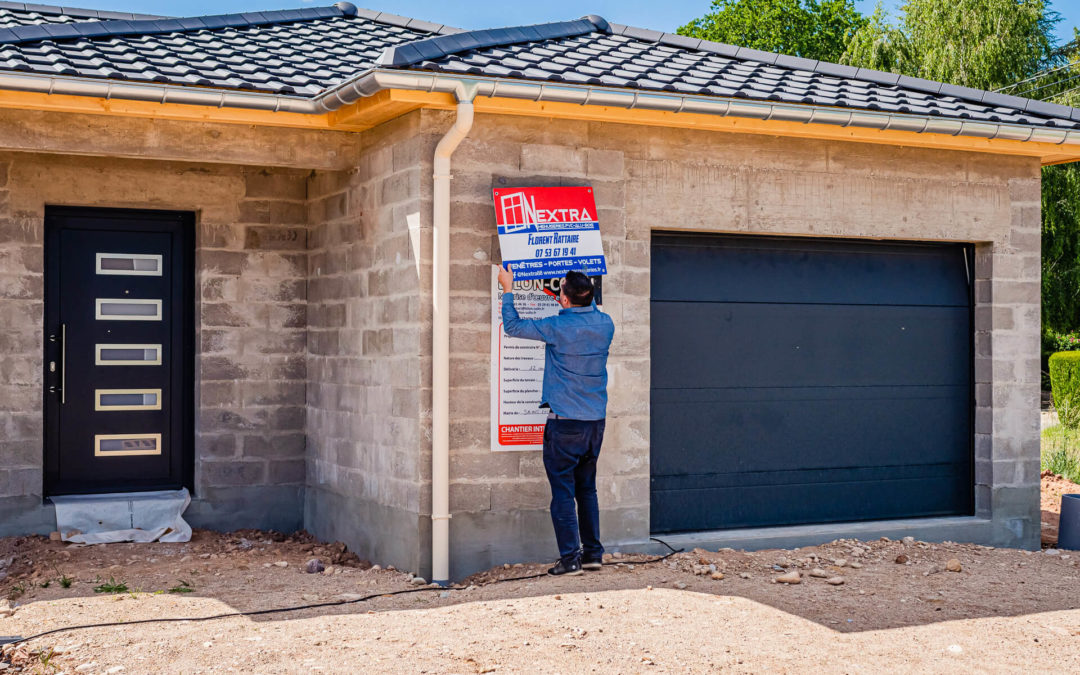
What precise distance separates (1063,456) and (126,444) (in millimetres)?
10254

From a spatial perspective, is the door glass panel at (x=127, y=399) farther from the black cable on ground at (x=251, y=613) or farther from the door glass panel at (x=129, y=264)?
the black cable on ground at (x=251, y=613)

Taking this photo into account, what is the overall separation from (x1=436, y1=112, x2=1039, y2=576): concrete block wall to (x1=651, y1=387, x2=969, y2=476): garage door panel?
1.05 feet

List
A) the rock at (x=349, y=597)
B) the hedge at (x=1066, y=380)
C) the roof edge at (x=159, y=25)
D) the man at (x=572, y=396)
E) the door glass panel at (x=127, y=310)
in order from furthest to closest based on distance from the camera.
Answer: the hedge at (x=1066, y=380) < the door glass panel at (x=127, y=310) < the roof edge at (x=159, y=25) < the man at (x=572, y=396) < the rock at (x=349, y=597)

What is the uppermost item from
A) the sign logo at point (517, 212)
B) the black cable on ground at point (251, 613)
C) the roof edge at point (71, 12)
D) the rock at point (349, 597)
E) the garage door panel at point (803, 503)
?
the roof edge at point (71, 12)

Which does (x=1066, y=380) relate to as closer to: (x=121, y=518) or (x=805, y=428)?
(x=805, y=428)

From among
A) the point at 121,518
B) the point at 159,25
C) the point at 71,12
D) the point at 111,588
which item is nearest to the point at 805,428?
the point at 111,588

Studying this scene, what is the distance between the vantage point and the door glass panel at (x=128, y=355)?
8.85 metres

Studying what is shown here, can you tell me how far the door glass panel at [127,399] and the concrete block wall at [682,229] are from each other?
2968 mm

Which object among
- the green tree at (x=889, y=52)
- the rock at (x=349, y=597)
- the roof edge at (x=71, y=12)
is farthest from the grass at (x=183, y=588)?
the green tree at (x=889, y=52)

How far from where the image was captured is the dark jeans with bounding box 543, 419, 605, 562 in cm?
705

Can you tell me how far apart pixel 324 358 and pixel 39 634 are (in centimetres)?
342

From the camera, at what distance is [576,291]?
7035 millimetres

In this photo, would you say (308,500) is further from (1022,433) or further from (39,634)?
(1022,433)

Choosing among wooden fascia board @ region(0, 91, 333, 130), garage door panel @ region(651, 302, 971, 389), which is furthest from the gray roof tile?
garage door panel @ region(651, 302, 971, 389)
